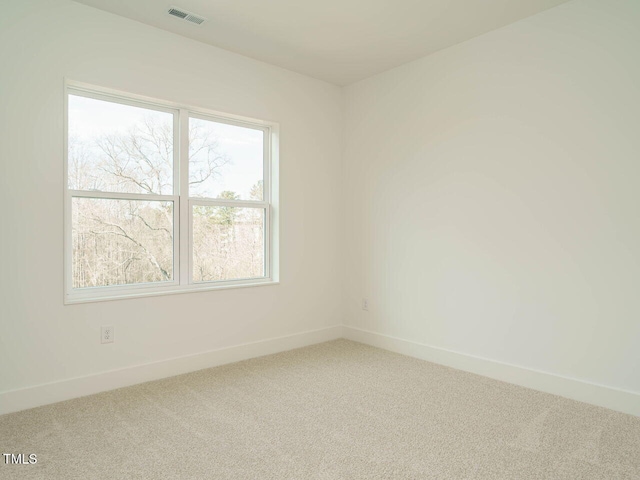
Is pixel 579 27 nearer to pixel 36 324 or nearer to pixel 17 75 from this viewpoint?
pixel 17 75

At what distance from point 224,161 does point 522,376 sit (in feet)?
9.92

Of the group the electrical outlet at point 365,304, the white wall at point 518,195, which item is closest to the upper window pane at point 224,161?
the white wall at point 518,195

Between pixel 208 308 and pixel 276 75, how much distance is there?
2.27m

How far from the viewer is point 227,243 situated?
379cm

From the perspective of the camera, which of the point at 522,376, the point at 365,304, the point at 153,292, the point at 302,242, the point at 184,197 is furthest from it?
the point at 365,304

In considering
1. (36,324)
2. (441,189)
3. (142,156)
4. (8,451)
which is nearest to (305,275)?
(441,189)

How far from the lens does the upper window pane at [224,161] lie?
3582mm

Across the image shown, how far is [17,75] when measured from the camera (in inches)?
105

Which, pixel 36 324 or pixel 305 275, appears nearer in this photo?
pixel 36 324

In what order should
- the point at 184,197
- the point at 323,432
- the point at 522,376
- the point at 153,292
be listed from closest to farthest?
1. the point at 323,432
2. the point at 522,376
3. the point at 153,292
4. the point at 184,197

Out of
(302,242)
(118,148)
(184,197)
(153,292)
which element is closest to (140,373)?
(153,292)

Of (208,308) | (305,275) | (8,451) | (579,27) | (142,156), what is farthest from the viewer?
(305,275)

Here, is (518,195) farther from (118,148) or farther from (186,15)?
(118,148)

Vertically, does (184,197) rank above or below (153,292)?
above
